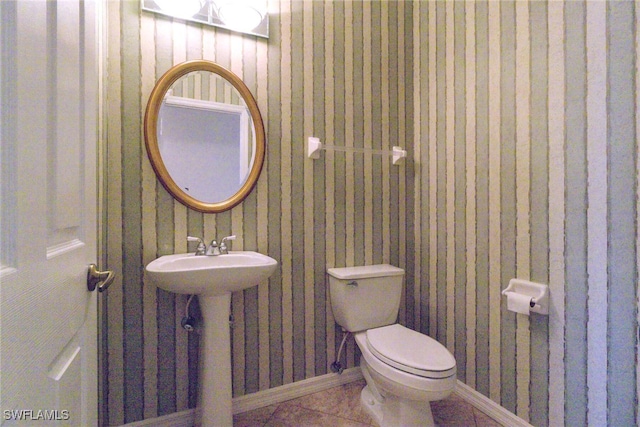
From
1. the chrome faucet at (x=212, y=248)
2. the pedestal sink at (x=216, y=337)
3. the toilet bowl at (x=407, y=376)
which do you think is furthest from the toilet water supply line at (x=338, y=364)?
the chrome faucet at (x=212, y=248)

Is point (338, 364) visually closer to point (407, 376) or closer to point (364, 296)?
point (364, 296)

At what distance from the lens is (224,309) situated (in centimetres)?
134

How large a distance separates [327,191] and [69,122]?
52.9 inches

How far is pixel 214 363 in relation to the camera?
1333 millimetres

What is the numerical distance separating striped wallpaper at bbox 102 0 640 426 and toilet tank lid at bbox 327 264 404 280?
0.27 ft

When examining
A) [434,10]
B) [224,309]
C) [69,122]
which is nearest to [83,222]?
[69,122]

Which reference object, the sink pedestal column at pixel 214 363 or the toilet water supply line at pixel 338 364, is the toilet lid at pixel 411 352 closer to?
the toilet water supply line at pixel 338 364

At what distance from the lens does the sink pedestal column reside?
4.35 feet

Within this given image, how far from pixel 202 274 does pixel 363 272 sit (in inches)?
36.4

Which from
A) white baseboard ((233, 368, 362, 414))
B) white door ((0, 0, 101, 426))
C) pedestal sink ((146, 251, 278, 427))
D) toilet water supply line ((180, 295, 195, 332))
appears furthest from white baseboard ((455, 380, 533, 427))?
white door ((0, 0, 101, 426))

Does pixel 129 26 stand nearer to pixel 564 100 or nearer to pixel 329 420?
pixel 564 100

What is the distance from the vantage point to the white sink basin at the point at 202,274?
1.16m

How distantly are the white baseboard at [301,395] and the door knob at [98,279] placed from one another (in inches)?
40.4
